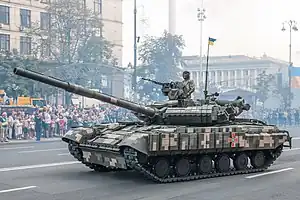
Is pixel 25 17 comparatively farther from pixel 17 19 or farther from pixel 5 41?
pixel 5 41

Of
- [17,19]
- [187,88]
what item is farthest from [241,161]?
[17,19]

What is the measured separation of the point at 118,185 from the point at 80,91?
7.38 ft

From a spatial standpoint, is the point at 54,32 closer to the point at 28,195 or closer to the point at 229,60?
the point at 28,195

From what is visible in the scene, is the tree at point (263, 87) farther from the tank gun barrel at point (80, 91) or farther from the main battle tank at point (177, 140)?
the tank gun barrel at point (80, 91)

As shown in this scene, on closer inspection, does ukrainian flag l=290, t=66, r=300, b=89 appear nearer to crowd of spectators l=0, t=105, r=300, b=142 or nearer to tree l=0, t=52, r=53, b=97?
crowd of spectators l=0, t=105, r=300, b=142

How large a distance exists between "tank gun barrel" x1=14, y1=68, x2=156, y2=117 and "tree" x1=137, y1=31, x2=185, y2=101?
2609 centimetres

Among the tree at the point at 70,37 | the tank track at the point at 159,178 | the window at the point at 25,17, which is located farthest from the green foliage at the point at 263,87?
the tank track at the point at 159,178

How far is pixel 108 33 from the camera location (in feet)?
168

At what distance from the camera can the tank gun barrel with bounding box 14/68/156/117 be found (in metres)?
11.1

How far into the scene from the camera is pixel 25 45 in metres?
39.7

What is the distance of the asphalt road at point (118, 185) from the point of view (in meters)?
10.0

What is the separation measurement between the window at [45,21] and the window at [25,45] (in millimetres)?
1467

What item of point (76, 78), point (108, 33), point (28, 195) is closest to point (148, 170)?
point (28, 195)

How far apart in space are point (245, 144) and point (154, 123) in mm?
2339
